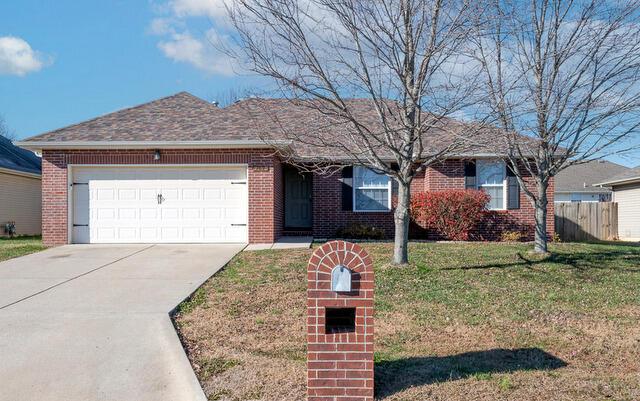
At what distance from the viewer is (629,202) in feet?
82.4

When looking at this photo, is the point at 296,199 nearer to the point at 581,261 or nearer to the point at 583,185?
the point at 581,261

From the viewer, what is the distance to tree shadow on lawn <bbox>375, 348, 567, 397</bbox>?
16.3 feet

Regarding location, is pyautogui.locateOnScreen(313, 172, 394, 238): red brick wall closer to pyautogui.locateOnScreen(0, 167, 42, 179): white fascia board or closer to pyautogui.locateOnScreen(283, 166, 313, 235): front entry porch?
pyautogui.locateOnScreen(283, 166, 313, 235): front entry porch

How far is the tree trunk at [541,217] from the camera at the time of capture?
443 inches

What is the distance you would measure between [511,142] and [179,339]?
6530 millimetres

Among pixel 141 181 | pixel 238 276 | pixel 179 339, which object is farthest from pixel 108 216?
pixel 179 339

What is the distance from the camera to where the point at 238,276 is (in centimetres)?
946

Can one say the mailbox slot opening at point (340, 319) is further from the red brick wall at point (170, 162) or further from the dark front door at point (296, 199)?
the dark front door at point (296, 199)

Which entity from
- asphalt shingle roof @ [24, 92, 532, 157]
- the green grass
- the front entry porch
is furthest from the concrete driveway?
the front entry porch

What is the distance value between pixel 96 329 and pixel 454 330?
4343 millimetres

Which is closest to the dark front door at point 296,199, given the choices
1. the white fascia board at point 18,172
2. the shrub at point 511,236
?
the shrub at point 511,236

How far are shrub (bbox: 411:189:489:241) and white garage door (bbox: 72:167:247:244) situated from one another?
5.20 metres

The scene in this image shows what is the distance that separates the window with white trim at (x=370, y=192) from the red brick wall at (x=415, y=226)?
213 millimetres

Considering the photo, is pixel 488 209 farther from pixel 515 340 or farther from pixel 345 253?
pixel 345 253
